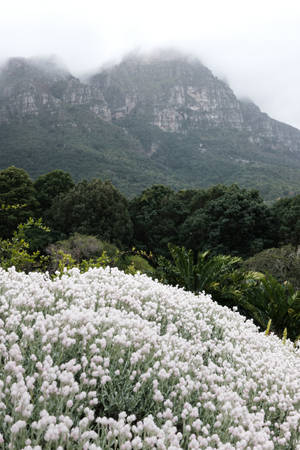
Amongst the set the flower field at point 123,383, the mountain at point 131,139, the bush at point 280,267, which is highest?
the mountain at point 131,139

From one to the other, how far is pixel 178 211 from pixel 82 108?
436 ft

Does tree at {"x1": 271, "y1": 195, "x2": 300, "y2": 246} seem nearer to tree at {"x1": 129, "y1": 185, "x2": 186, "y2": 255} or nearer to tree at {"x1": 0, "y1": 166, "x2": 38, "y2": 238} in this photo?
tree at {"x1": 129, "y1": 185, "x2": 186, "y2": 255}

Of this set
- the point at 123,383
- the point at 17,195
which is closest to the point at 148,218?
the point at 17,195

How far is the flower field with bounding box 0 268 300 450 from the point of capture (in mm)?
1566

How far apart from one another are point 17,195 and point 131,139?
114 meters

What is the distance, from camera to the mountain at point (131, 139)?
83.2 m

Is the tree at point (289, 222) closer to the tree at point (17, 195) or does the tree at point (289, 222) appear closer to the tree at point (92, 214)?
the tree at point (92, 214)

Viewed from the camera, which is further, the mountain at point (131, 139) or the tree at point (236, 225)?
the mountain at point (131, 139)

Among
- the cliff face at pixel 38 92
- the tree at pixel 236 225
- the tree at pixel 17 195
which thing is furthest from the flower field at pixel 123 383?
the cliff face at pixel 38 92

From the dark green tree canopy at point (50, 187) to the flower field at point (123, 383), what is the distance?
3058cm

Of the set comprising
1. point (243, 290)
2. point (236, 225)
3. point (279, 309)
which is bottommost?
point (236, 225)

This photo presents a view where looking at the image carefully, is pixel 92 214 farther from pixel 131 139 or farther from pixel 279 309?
pixel 131 139

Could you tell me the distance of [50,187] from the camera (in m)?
33.5

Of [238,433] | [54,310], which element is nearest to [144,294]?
[54,310]
